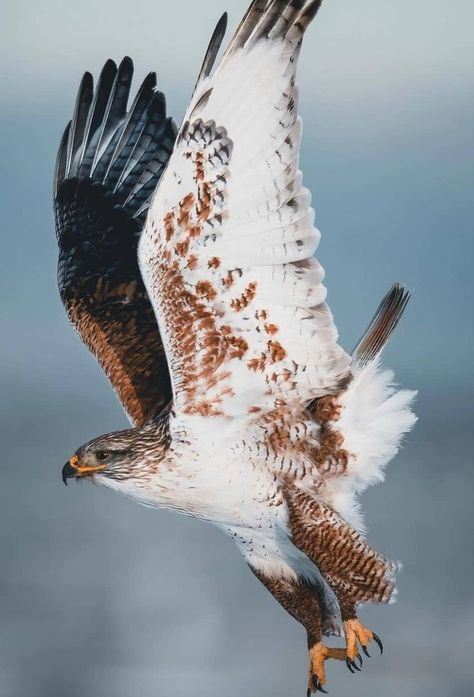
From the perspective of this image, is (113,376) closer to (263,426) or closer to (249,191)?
(263,426)

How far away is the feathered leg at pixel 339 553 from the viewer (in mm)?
7836

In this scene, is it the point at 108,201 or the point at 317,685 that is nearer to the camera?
the point at 317,685

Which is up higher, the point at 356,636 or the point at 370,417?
the point at 370,417

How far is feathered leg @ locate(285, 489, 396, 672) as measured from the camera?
25.7 ft

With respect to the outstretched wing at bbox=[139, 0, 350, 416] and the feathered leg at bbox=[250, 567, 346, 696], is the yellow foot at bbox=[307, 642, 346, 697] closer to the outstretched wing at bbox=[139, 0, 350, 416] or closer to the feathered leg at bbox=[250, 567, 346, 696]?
the feathered leg at bbox=[250, 567, 346, 696]

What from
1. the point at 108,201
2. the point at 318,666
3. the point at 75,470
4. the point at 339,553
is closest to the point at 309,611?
the point at 318,666

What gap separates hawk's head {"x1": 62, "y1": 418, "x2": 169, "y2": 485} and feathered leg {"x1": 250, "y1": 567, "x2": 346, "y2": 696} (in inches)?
49.3

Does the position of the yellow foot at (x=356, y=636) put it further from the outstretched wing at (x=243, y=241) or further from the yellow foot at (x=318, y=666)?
the outstretched wing at (x=243, y=241)

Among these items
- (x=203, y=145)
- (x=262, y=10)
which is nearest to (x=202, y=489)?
(x=203, y=145)

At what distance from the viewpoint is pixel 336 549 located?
25.7 feet

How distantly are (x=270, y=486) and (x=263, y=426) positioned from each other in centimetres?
34

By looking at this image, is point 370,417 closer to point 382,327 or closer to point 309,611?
point 382,327

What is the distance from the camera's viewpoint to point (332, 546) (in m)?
7.82

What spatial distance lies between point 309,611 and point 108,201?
10.4 ft
